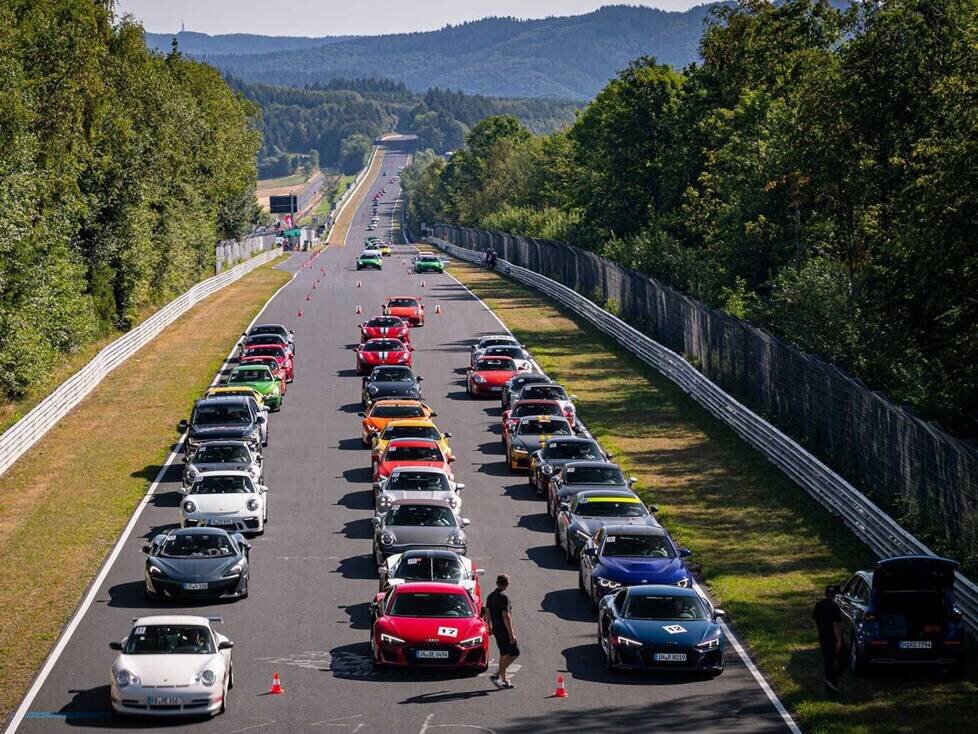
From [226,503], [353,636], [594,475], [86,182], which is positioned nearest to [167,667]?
[353,636]

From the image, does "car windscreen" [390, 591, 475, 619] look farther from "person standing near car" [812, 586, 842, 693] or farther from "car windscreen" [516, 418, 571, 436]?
"car windscreen" [516, 418, 571, 436]

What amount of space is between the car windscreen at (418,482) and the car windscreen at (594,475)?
8.86 ft

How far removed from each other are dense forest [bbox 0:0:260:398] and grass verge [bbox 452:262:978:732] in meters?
18.3

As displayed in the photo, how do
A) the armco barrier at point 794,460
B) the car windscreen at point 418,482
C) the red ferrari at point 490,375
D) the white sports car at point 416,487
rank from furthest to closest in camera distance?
the red ferrari at point 490,375 → the car windscreen at point 418,482 → the white sports car at point 416,487 → the armco barrier at point 794,460

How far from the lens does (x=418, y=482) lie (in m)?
32.2

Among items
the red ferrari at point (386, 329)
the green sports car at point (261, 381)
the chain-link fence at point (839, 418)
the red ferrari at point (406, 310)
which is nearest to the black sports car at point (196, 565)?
the chain-link fence at point (839, 418)

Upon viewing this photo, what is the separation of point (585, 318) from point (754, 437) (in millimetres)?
31588

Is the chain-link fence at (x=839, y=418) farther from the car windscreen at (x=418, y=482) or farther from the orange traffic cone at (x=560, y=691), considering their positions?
the car windscreen at (x=418, y=482)

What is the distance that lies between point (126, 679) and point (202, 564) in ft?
21.3

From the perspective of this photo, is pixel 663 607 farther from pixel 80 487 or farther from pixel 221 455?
pixel 80 487

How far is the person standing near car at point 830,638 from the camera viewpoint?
20875 mm

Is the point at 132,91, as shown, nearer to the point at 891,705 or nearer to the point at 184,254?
the point at 184,254

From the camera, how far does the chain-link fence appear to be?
2748cm

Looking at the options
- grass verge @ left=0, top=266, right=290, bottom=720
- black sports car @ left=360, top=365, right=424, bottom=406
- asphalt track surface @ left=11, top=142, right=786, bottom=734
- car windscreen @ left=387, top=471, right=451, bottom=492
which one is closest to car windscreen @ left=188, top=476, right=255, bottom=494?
asphalt track surface @ left=11, top=142, right=786, bottom=734
